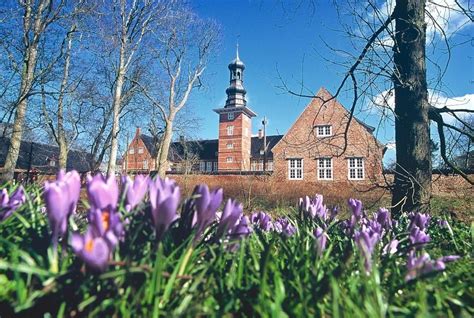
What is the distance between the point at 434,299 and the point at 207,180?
23594mm

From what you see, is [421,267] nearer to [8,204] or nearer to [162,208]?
[162,208]

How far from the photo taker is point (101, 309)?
1.82 ft

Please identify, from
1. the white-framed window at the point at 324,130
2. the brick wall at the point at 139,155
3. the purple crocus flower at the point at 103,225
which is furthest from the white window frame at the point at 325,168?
the purple crocus flower at the point at 103,225

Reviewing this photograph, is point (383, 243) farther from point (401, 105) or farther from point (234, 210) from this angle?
point (401, 105)

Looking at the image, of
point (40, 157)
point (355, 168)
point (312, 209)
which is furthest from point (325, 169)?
point (40, 157)


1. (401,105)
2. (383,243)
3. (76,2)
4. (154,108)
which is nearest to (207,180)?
(154,108)

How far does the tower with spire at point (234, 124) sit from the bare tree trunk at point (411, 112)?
127 feet

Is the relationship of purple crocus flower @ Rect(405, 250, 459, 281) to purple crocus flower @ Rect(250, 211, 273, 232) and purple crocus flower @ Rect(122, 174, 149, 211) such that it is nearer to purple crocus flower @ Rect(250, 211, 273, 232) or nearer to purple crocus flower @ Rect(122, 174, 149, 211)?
purple crocus flower @ Rect(122, 174, 149, 211)

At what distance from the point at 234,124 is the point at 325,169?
1836cm

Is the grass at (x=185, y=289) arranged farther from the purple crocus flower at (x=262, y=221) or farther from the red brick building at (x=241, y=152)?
the red brick building at (x=241, y=152)

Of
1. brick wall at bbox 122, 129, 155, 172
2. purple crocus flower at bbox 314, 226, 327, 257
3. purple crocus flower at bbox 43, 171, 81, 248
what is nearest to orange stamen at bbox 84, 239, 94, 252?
purple crocus flower at bbox 43, 171, 81, 248

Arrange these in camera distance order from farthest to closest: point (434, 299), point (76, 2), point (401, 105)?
1. point (76, 2)
2. point (401, 105)
3. point (434, 299)

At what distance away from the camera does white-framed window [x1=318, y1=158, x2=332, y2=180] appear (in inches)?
1145

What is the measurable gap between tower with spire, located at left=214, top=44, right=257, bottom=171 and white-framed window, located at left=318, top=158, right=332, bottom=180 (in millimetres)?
14114
